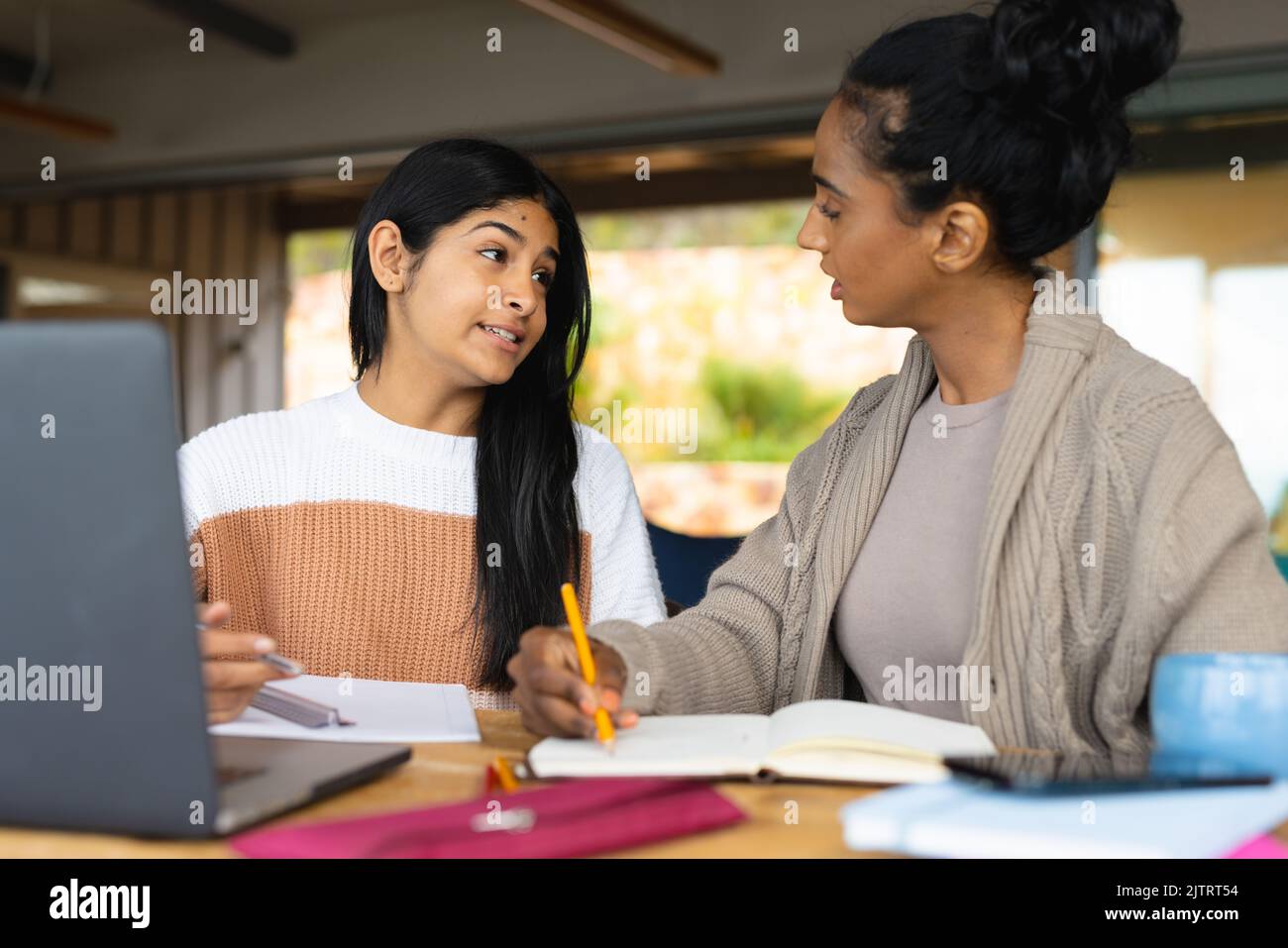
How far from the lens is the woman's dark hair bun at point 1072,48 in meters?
1.28

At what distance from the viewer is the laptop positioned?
657 mm

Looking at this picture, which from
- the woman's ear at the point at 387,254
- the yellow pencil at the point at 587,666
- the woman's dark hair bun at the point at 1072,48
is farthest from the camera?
the woman's ear at the point at 387,254

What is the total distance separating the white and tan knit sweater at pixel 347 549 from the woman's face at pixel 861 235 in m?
0.53

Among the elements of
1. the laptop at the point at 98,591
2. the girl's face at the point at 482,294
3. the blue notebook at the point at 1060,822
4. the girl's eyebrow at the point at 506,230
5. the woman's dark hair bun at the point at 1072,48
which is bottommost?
the blue notebook at the point at 1060,822

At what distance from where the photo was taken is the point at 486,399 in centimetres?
183

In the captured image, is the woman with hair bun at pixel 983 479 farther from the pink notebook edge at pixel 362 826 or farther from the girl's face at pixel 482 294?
the girl's face at pixel 482 294

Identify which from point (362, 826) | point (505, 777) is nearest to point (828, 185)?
point (505, 777)

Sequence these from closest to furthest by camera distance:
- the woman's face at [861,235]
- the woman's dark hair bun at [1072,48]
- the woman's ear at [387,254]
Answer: the woman's dark hair bun at [1072,48]
the woman's face at [861,235]
the woman's ear at [387,254]

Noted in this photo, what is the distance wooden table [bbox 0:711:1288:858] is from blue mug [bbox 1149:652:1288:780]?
0.06 metres

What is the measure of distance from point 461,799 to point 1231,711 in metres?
0.51

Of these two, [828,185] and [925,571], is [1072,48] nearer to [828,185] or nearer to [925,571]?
[828,185]

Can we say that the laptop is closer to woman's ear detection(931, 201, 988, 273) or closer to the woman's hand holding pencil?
the woman's hand holding pencil

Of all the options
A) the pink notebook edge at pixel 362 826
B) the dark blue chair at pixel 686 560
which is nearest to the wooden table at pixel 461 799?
the pink notebook edge at pixel 362 826

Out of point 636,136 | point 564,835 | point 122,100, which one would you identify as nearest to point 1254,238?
point 636,136
